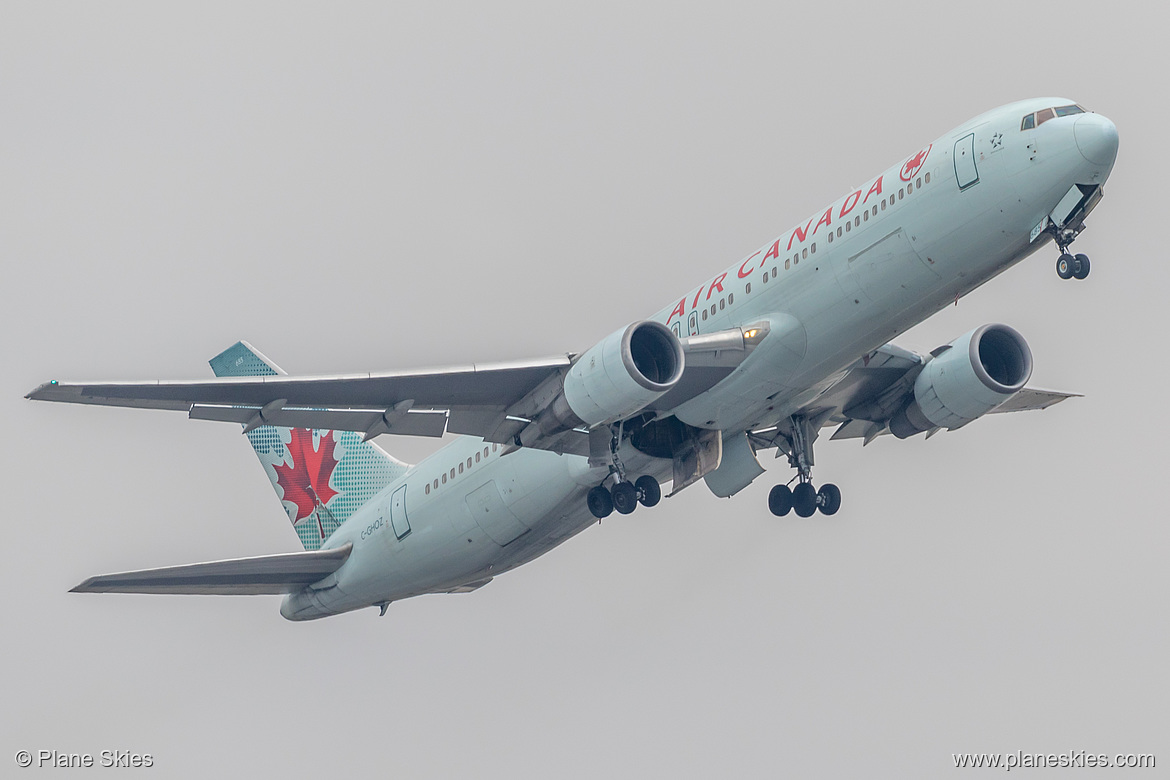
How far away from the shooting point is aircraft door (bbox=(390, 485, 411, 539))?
35062 mm

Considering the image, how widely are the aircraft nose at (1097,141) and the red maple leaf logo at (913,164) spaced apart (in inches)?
109

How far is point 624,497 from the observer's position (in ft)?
102

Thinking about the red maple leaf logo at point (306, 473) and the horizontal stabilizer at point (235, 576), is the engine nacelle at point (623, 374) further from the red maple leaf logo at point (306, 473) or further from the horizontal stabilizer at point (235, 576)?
the red maple leaf logo at point (306, 473)

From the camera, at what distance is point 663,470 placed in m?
32.5

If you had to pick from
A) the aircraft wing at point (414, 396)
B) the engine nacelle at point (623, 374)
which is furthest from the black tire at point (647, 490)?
the engine nacelle at point (623, 374)

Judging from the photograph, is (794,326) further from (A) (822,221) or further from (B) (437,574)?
(B) (437,574)

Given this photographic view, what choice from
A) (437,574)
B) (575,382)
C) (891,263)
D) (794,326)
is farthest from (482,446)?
(891,263)

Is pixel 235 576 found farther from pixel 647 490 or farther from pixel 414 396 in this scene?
pixel 647 490

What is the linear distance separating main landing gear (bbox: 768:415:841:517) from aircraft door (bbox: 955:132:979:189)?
8.17 m

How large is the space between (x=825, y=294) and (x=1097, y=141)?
5.46 metres

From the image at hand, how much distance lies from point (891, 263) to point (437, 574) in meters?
13.4

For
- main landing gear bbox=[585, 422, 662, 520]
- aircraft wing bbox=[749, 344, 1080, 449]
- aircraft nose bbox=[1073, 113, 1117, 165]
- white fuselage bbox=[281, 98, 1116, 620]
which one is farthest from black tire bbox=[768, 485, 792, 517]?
aircraft nose bbox=[1073, 113, 1117, 165]

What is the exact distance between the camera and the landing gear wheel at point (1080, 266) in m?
25.8

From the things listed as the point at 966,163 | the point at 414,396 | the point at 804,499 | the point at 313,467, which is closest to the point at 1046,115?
the point at 966,163
